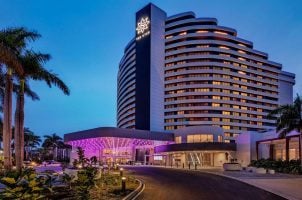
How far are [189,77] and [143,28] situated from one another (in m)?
24.0

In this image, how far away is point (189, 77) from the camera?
137000 millimetres

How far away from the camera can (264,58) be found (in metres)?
156

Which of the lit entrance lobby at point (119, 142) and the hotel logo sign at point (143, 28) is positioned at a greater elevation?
the hotel logo sign at point (143, 28)

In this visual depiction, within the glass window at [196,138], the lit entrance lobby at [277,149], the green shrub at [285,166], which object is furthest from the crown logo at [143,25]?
the green shrub at [285,166]

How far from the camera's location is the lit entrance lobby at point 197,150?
81.2 meters

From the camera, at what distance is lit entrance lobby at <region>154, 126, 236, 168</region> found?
81.2m

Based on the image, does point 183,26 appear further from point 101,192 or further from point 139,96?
point 101,192

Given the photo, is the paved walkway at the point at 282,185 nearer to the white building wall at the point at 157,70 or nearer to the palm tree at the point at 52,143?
the white building wall at the point at 157,70

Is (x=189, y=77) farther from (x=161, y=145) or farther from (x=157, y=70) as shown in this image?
(x=161, y=145)

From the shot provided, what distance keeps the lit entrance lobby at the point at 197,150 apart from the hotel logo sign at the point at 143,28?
159ft

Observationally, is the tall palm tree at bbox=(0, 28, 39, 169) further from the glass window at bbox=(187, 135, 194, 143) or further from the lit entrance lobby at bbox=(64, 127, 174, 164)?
the glass window at bbox=(187, 135, 194, 143)

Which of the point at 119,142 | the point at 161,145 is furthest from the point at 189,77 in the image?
the point at 119,142

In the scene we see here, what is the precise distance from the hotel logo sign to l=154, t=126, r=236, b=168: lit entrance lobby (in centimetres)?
4847

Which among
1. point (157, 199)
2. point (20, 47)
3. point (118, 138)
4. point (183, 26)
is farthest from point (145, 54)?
point (157, 199)
